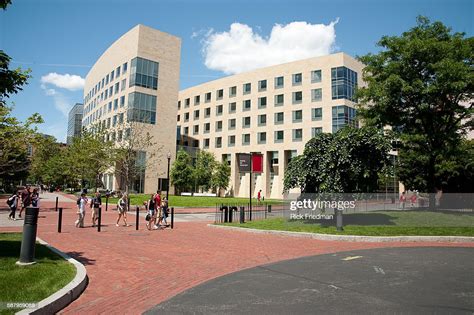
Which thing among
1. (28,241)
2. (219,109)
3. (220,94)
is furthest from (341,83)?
(28,241)

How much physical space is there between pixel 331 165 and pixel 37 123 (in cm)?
2176

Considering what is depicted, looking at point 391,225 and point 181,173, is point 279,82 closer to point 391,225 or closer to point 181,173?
point 181,173

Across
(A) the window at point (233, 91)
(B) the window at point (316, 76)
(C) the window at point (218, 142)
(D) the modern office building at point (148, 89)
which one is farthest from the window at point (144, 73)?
(B) the window at point (316, 76)

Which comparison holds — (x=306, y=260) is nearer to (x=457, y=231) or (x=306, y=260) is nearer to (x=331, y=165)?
(x=331, y=165)

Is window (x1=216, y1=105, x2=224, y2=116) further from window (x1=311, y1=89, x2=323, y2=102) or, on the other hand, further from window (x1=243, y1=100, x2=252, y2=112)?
window (x1=311, y1=89, x2=323, y2=102)

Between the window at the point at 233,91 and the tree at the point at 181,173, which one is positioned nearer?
the tree at the point at 181,173

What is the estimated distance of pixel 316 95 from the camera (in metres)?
52.3

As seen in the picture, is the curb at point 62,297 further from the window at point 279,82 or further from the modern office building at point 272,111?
the window at point 279,82

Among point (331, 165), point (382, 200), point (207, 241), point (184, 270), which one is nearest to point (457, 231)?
point (331, 165)

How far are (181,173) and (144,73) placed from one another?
17.1 meters

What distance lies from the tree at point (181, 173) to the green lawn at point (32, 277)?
4758cm

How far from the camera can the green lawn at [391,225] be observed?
47.5 ft

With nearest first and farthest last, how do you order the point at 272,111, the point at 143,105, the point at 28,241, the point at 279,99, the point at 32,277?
the point at 32,277
the point at 28,241
the point at 143,105
the point at 279,99
the point at 272,111

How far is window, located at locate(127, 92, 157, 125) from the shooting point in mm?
51875
